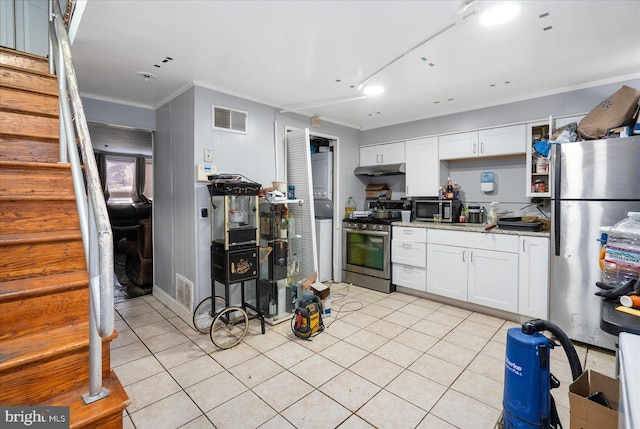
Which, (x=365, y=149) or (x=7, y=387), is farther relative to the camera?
(x=365, y=149)

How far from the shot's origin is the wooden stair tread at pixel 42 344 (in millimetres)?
1020

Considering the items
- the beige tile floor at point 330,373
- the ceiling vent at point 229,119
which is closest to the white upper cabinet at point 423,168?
the beige tile floor at point 330,373

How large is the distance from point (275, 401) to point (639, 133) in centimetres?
344

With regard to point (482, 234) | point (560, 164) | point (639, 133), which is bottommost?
point (482, 234)

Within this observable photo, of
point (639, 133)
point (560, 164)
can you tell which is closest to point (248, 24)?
point (560, 164)

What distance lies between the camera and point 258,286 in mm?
3025

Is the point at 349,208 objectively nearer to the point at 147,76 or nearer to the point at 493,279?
the point at 493,279

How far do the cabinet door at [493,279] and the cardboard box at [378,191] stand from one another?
1.77 meters

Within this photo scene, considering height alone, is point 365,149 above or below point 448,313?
above

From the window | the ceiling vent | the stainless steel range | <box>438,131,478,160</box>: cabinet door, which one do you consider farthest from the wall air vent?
the window

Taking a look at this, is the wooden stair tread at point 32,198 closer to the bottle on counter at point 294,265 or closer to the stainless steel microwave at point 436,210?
the bottle on counter at point 294,265

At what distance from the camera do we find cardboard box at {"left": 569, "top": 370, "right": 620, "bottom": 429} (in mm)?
1197

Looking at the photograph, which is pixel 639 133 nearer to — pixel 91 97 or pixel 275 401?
pixel 275 401

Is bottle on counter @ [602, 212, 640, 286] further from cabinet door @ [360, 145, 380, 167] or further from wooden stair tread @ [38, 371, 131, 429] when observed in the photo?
cabinet door @ [360, 145, 380, 167]
